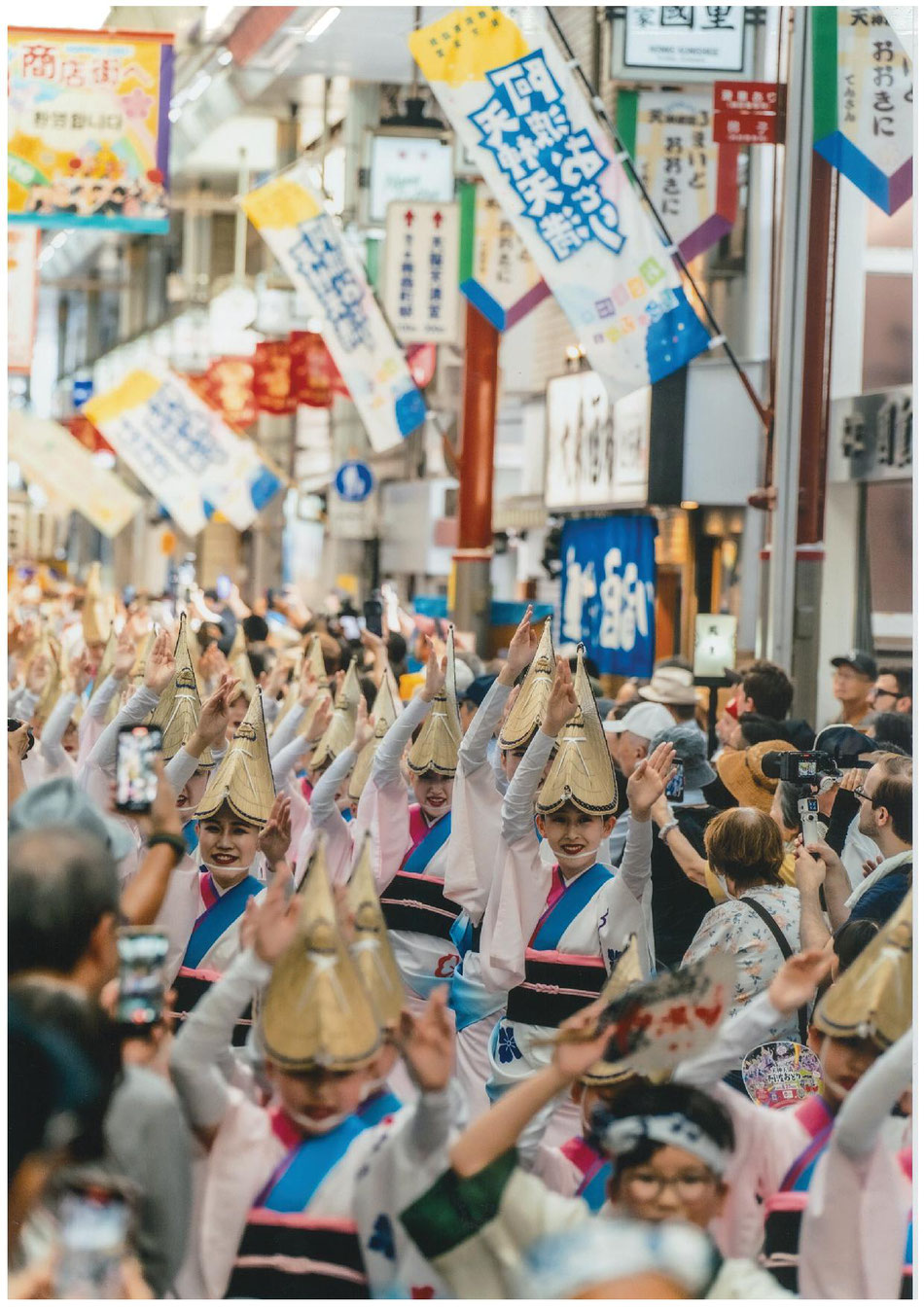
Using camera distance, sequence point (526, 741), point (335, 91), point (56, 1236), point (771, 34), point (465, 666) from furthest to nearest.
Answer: point (335, 91) < point (771, 34) < point (465, 666) < point (526, 741) < point (56, 1236)

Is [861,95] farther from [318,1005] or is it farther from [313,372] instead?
[313,372]

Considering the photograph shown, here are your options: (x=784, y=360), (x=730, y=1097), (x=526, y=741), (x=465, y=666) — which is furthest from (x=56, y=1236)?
(x=784, y=360)

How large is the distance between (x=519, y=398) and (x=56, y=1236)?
20.9m

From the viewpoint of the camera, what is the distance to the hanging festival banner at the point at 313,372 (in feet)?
78.1

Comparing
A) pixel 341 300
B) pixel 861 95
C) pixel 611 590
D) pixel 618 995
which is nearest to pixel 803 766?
pixel 618 995

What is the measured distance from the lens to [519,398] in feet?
77.4

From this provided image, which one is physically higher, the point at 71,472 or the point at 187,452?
the point at 187,452

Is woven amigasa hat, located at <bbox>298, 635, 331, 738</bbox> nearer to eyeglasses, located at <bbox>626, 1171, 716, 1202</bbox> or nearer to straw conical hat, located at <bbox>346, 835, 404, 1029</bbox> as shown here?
straw conical hat, located at <bbox>346, 835, 404, 1029</bbox>

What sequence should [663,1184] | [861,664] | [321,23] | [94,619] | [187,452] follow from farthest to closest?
[187,452]
[321,23]
[94,619]
[861,664]
[663,1184]

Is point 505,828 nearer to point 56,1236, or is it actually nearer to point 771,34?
point 56,1236

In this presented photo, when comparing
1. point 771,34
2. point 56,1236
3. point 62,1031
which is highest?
point 771,34

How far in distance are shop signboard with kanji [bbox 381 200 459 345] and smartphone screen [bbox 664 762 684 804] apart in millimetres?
Result: 10660

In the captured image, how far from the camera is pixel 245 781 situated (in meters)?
5.91

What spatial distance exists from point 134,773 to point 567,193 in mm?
7406
